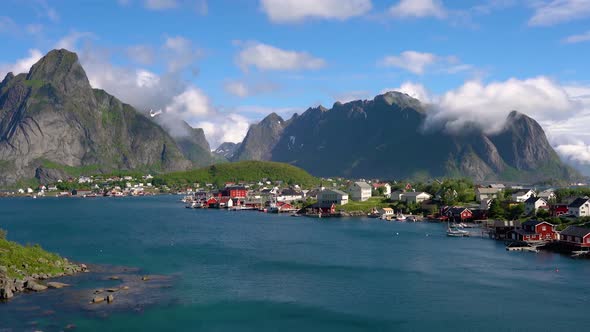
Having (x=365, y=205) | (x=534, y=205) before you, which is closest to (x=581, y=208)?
(x=534, y=205)

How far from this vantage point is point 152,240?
143ft

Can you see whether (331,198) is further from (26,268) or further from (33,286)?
(33,286)

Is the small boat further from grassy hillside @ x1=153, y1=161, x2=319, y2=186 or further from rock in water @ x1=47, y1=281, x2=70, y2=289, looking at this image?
grassy hillside @ x1=153, y1=161, x2=319, y2=186

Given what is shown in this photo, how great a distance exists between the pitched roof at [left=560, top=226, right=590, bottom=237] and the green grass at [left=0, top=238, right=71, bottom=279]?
31.8 m

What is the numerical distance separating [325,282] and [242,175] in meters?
111

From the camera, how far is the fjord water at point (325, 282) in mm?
21453

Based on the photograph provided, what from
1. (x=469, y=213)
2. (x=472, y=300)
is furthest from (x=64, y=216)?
(x=472, y=300)

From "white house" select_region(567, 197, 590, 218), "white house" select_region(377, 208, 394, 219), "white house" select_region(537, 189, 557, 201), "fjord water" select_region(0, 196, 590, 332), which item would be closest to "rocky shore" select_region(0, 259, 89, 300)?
"fjord water" select_region(0, 196, 590, 332)

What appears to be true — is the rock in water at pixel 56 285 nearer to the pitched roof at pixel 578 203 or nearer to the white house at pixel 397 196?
the pitched roof at pixel 578 203

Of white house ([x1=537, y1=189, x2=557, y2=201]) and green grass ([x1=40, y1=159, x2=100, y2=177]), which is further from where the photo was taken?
green grass ([x1=40, y1=159, x2=100, y2=177])

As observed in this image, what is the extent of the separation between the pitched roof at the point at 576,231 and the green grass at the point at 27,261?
31820mm

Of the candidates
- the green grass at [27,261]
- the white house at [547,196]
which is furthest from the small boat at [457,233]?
the green grass at [27,261]

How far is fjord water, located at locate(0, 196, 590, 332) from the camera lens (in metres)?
21.5

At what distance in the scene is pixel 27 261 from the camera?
2859 centimetres
